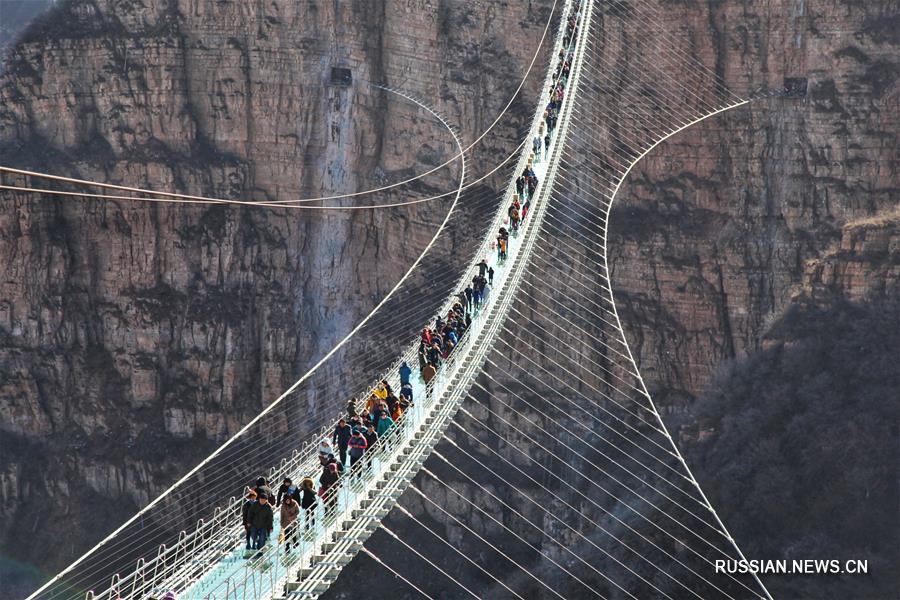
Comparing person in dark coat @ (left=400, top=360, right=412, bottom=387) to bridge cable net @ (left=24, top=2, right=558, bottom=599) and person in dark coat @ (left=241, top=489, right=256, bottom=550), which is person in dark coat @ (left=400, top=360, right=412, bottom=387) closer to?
person in dark coat @ (left=241, top=489, right=256, bottom=550)

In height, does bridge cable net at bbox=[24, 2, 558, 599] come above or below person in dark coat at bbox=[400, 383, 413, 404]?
below

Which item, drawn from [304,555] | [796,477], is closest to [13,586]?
[796,477]

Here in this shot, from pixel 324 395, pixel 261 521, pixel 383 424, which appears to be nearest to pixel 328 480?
pixel 261 521

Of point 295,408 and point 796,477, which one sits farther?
point 295,408

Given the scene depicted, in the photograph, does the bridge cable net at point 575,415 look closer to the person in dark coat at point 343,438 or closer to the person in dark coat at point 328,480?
the person in dark coat at point 343,438

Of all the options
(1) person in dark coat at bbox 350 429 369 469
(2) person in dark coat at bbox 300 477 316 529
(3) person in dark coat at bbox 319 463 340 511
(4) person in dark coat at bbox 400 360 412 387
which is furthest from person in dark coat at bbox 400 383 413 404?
(2) person in dark coat at bbox 300 477 316 529

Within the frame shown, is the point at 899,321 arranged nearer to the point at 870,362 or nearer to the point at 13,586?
the point at 870,362

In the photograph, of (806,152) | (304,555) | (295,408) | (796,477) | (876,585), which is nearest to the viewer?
(304,555)
